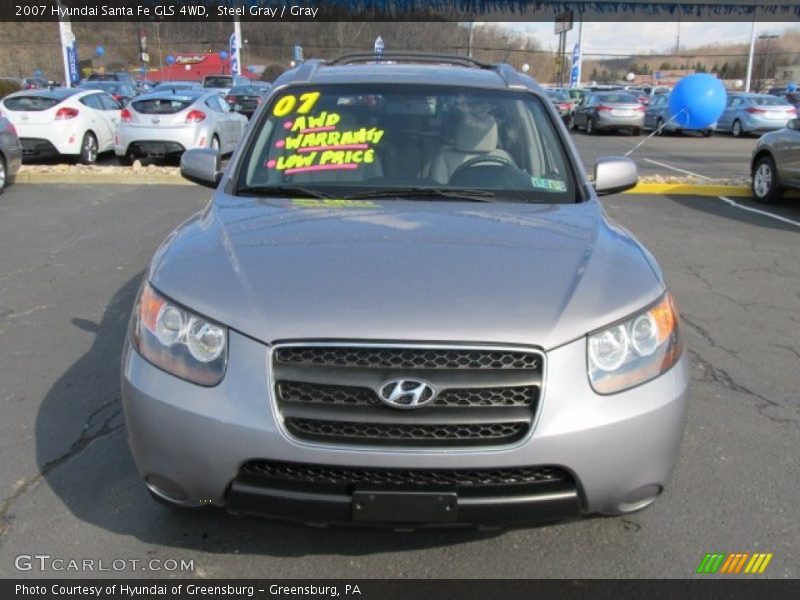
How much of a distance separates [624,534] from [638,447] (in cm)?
74

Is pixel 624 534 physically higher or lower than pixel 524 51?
lower

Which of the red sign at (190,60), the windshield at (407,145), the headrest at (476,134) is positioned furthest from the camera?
the red sign at (190,60)

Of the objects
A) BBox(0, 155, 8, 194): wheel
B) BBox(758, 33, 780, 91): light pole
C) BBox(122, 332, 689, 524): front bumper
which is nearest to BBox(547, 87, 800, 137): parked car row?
BBox(0, 155, 8, 194): wheel

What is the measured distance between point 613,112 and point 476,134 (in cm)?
2345

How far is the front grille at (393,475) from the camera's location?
2232 millimetres

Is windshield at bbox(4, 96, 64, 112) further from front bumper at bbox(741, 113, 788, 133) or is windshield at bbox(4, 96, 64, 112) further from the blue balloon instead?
front bumper at bbox(741, 113, 788, 133)

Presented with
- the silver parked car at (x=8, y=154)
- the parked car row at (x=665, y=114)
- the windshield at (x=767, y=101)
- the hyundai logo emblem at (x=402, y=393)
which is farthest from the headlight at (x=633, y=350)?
the windshield at (x=767, y=101)

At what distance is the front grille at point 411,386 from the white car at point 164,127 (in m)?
12.1

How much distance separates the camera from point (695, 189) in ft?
36.6

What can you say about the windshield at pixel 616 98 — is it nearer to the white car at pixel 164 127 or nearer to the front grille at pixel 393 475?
the white car at pixel 164 127

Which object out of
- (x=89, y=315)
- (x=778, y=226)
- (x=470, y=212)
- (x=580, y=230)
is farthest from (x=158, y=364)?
(x=778, y=226)

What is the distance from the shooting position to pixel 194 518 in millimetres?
2881

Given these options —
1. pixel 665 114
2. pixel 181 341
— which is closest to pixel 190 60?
pixel 665 114
